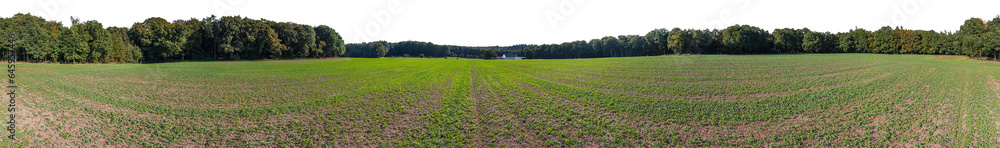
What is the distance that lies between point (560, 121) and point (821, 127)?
630 cm

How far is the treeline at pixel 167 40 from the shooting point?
29.8 metres

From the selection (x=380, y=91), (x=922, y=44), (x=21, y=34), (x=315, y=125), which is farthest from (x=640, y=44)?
(x=21, y=34)

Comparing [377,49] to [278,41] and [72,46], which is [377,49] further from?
[72,46]

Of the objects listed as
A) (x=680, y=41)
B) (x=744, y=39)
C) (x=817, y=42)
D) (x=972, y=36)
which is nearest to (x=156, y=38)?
(x=680, y=41)

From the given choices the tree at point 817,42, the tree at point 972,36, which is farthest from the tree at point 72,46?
the tree at point 817,42

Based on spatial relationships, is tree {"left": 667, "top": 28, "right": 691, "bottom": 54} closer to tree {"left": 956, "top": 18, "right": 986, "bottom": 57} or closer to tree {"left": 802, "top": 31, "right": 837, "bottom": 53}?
tree {"left": 802, "top": 31, "right": 837, "bottom": 53}

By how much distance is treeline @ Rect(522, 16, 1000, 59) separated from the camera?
4388 cm

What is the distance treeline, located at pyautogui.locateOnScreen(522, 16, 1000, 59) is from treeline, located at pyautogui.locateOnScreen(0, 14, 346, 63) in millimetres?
62616

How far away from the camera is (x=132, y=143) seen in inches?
292

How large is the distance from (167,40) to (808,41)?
95.0m

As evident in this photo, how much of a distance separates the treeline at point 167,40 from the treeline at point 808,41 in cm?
6262

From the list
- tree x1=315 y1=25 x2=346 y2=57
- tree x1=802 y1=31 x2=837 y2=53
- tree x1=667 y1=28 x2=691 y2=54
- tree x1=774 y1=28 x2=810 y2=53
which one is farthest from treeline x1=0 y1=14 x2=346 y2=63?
tree x1=802 y1=31 x2=837 y2=53

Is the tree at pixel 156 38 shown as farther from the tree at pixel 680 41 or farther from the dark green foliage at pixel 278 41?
the tree at pixel 680 41

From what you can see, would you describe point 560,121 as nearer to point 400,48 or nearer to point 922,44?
point 922,44
